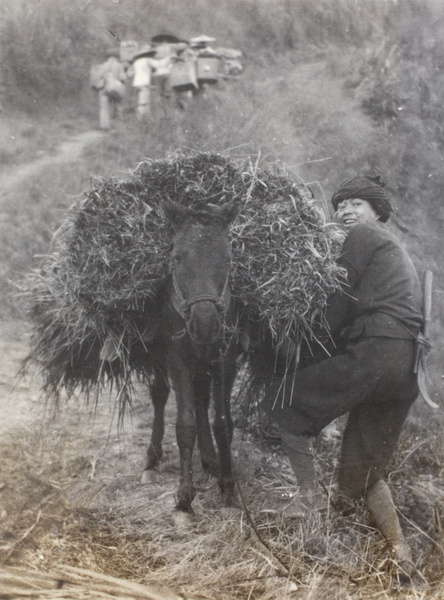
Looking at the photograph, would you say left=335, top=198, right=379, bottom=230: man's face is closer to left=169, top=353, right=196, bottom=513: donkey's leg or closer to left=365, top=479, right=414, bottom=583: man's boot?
left=169, top=353, right=196, bottom=513: donkey's leg

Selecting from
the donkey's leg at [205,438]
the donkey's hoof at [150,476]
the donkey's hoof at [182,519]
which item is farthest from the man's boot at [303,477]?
the donkey's hoof at [150,476]

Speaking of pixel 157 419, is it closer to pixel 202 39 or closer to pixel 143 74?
pixel 143 74

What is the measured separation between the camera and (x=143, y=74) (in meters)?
3.93

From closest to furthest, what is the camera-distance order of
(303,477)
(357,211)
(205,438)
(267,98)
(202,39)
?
(303,477), (357,211), (202,39), (205,438), (267,98)

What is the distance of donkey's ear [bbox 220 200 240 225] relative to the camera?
3.05m

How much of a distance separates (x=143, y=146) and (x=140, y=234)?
1.52 meters

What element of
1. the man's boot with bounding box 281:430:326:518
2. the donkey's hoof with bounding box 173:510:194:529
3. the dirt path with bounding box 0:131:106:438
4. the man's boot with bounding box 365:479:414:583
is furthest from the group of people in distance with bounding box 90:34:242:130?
the man's boot with bounding box 365:479:414:583

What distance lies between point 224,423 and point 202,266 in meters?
1.35

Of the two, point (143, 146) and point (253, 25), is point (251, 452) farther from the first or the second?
point (253, 25)

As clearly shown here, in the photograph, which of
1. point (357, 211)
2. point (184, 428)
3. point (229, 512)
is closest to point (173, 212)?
point (357, 211)

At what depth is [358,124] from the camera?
398 centimetres

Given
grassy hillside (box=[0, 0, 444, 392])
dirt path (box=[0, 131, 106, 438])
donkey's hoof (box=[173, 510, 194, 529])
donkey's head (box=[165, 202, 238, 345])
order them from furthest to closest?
grassy hillside (box=[0, 0, 444, 392])
dirt path (box=[0, 131, 106, 438])
donkey's hoof (box=[173, 510, 194, 529])
donkey's head (box=[165, 202, 238, 345])

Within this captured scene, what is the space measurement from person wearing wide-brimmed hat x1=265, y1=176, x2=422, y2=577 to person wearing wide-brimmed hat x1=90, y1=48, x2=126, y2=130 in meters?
2.21

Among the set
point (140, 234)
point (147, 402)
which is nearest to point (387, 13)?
point (140, 234)
